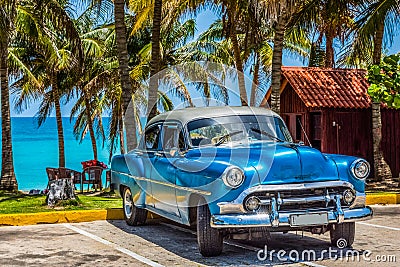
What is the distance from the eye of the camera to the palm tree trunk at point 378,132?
20109mm

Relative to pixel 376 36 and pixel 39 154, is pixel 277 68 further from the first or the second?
pixel 39 154

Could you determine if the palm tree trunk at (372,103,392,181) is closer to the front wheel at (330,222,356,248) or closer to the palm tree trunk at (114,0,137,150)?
the palm tree trunk at (114,0,137,150)

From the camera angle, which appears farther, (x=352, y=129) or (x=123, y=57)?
(x=352, y=129)

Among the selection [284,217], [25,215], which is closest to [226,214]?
[284,217]

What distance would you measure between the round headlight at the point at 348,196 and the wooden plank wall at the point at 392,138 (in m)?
14.7

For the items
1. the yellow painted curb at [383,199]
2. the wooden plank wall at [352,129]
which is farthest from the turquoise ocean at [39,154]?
the yellow painted curb at [383,199]

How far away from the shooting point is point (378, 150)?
2067 centimetres

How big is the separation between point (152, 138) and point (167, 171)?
1.54 m

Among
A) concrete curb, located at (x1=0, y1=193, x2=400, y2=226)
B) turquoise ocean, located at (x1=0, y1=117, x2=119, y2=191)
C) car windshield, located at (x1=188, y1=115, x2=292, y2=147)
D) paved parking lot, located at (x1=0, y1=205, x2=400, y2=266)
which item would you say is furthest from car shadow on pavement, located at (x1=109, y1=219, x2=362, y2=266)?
turquoise ocean, located at (x1=0, y1=117, x2=119, y2=191)

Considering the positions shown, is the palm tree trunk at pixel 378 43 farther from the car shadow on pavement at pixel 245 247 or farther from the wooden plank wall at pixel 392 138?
the car shadow on pavement at pixel 245 247

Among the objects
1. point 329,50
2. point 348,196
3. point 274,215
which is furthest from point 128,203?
point 329,50

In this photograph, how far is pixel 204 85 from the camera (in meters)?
32.2

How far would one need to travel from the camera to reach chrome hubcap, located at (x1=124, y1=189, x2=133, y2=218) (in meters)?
11.6

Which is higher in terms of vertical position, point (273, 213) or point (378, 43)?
point (378, 43)
